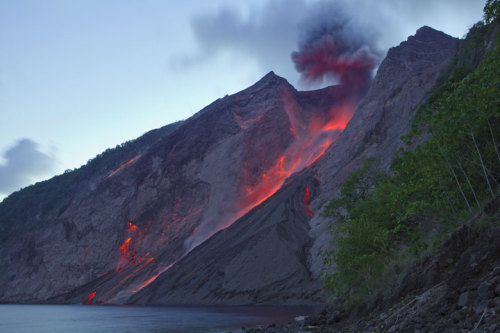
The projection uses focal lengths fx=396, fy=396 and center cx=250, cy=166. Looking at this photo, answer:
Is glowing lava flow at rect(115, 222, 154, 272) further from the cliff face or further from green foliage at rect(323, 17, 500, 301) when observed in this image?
green foliage at rect(323, 17, 500, 301)

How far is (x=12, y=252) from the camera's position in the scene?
8450 centimetres

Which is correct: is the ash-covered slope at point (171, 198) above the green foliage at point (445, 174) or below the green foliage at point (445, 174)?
above

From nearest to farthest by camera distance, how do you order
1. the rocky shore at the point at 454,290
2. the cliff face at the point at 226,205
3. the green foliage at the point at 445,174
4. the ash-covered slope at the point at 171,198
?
the rocky shore at the point at 454,290 < the green foliage at the point at 445,174 < the cliff face at the point at 226,205 < the ash-covered slope at the point at 171,198

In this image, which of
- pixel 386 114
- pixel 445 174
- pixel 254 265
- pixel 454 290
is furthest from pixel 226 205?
pixel 454 290

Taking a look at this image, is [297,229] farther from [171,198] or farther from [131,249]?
[131,249]

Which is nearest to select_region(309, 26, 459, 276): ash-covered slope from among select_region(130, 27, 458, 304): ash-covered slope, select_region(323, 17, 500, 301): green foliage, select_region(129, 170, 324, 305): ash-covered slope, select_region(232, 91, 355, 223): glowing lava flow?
select_region(130, 27, 458, 304): ash-covered slope

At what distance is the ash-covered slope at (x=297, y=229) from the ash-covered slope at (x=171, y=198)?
432 inches

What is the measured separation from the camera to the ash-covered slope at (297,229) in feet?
151

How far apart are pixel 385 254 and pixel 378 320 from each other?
16.7 ft

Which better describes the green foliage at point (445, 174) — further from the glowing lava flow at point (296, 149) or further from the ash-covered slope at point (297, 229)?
the glowing lava flow at point (296, 149)

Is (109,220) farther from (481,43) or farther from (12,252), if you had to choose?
(481,43)

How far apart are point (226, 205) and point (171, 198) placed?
12.5 metres

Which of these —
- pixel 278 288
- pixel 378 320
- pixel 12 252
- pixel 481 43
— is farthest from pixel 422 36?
pixel 12 252

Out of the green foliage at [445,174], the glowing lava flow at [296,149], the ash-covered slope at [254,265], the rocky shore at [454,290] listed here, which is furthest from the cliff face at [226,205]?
the rocky shore at [454,290]
